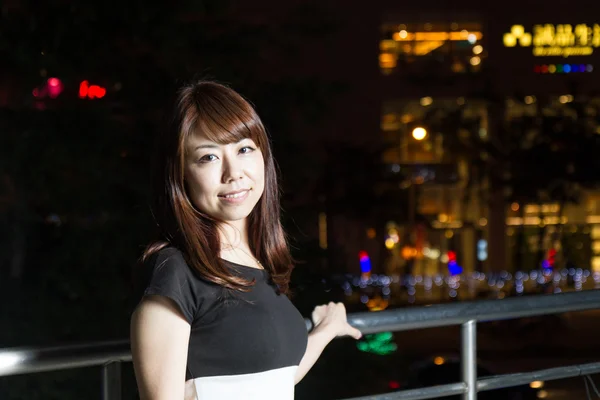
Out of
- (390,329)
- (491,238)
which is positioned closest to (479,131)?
(491,238)

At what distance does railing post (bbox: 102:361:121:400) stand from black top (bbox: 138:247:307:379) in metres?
0.39

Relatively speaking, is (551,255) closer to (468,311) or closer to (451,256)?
(451,256)

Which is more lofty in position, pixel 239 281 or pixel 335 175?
pixel 335 175

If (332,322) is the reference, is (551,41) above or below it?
above

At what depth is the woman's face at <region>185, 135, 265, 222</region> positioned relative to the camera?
2.09 metres

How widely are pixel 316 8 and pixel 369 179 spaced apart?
1721 cm

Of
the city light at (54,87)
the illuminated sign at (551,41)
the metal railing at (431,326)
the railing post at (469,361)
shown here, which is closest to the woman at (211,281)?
the metal railing at (431,326)

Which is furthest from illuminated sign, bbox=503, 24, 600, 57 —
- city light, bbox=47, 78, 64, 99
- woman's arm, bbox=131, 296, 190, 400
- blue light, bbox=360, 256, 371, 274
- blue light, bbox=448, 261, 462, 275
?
woman's arm, bbox=131, 296, 190, 400

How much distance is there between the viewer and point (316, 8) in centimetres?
793

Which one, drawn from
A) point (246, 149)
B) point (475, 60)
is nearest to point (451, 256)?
point (475, 60)

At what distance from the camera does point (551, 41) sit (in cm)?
3788

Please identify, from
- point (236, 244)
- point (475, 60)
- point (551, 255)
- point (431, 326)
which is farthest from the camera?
point (475, 60)

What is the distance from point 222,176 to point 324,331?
615 mm

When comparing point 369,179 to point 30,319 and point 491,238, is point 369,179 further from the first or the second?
point 30,319
